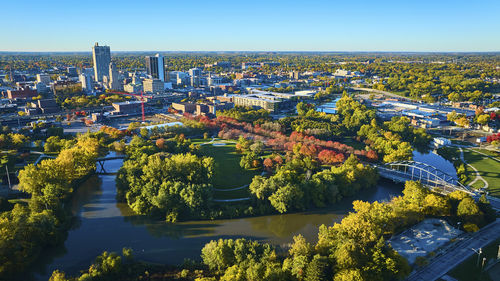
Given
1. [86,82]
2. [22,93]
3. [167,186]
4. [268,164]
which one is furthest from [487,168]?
[86,82]

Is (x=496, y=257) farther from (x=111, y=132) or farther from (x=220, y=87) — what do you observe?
(x=220, y=87)

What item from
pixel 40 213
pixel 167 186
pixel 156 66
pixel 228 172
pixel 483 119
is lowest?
pixel 228 172

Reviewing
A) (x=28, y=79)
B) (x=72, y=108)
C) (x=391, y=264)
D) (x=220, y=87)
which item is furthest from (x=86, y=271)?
(x=28, y=79)

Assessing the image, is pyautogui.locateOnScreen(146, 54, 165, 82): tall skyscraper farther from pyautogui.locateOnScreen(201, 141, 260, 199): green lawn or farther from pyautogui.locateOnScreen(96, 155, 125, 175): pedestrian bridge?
pyautogui.locateOnScreen(96, 155, 125, 175): pedestrian bridge

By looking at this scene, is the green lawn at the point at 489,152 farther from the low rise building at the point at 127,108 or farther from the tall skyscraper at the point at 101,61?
the tall skyscraper at the point at 101,61

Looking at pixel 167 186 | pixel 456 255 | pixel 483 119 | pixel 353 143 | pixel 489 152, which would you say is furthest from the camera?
pixel 483 119

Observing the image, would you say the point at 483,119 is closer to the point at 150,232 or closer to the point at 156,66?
the point at 150,232

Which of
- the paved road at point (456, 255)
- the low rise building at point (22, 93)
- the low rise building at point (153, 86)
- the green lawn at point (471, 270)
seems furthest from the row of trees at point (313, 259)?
the low rise building at point (153, 86)
